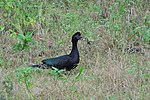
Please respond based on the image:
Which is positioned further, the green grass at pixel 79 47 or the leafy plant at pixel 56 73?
the leafy plant at pixel 56 73

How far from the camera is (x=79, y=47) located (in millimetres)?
9195

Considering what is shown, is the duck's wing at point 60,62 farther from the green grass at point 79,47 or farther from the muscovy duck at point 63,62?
the green grass at point 79,47

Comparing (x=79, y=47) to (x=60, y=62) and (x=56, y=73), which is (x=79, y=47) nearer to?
(x=60, y=62)

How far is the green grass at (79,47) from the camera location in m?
6.42

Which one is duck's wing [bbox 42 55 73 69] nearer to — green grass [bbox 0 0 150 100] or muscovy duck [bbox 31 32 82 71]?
muscovy duck [bbox 31 32 82 71]

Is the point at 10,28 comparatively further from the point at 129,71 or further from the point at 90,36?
the point at 129,71

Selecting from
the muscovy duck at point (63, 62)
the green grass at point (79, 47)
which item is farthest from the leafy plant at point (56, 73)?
the muscovy duck at point (63, 62)

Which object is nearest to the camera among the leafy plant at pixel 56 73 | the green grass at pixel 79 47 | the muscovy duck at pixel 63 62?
the green grass at pixel 79 47

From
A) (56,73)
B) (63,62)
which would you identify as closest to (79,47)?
(63,62)

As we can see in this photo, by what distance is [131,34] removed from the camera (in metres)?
9.50

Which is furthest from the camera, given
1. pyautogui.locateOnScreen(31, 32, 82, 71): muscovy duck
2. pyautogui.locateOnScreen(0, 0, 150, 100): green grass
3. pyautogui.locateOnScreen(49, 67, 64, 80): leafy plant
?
pyautogui.locateOnScreen(31, 32, 82, 71): muscovy duck

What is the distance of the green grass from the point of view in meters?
6.42

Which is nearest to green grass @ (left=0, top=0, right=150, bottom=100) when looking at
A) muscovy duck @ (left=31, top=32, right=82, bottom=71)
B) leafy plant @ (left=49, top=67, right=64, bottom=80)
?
leafy plant @ (left=49, top=67, right=64, bottom=80)

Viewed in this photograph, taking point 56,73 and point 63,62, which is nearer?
point 56,73
